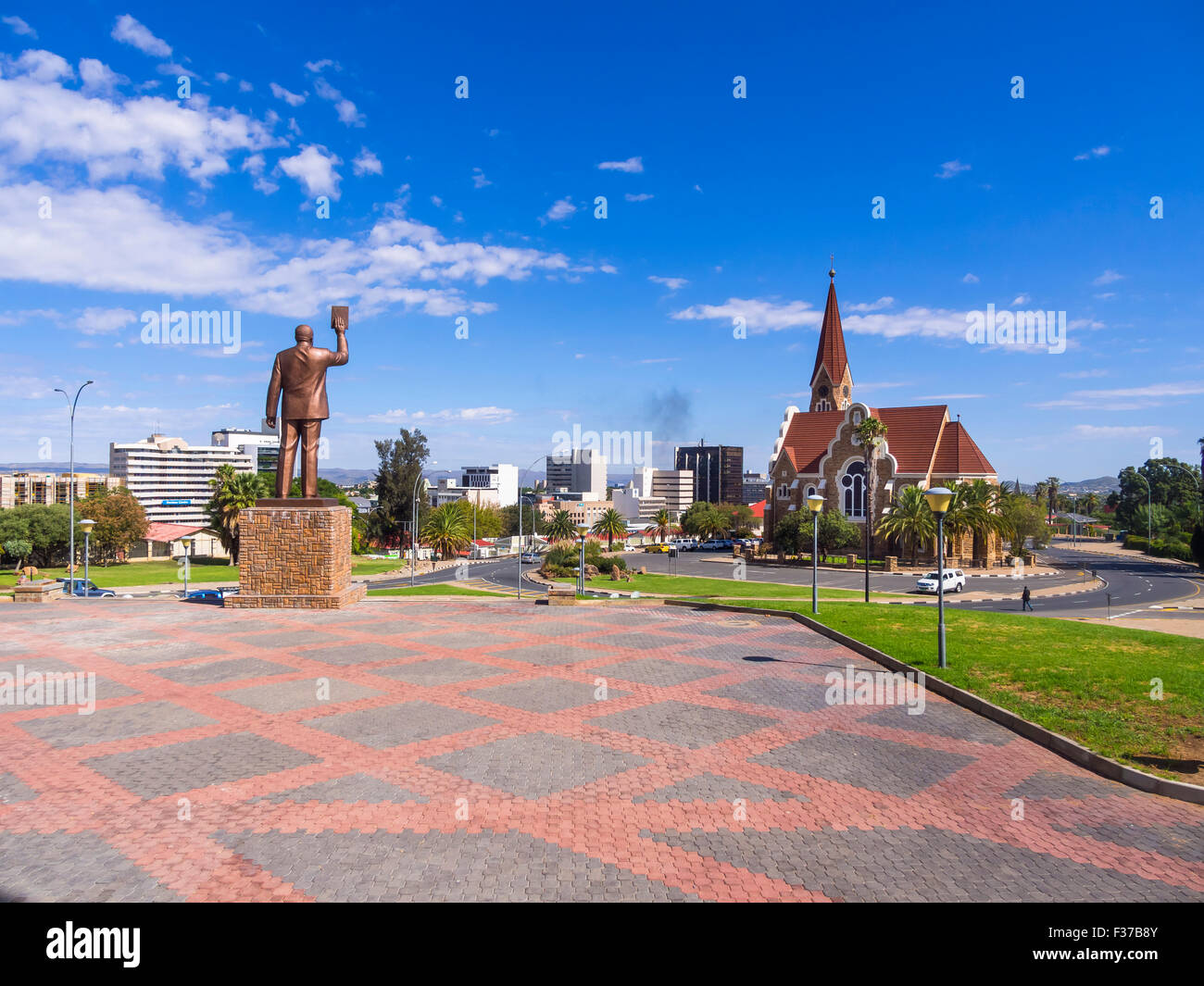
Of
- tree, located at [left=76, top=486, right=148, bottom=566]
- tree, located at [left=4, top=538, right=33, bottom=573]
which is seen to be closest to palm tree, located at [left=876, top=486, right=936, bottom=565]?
tree, located at [left=76, top=486, right=148, bottom=566]

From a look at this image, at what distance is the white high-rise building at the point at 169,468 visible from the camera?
171 metres

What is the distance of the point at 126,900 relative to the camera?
18.2ft

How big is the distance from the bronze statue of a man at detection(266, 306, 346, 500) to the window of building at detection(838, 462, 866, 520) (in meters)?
51.9

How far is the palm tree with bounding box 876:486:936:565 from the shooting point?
53.8 meters

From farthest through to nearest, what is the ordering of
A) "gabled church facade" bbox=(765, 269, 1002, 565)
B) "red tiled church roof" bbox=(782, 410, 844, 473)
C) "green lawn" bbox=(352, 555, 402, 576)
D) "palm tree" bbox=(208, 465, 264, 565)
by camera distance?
"red tiled church roof" bbox=(782, 410, 844, 473) → "gabled church facade" bbox=(765, 269, 1002, 565) → "green lawn" bbox=(352, 555, 402, 576) → "palm tree" bbox=(208, 465, 264, 565)

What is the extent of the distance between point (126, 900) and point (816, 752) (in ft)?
24.7

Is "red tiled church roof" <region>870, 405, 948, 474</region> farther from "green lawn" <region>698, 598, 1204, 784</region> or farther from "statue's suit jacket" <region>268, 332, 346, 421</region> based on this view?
"statue's suit jacket" <region>268, 332, 346, 421</region>

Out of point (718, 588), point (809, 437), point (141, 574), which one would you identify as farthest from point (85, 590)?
point (809, 437)

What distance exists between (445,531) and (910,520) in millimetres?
42795

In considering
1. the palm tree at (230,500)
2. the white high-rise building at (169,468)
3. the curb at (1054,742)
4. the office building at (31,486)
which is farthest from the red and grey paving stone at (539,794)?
the white high-rise building at (169,468)

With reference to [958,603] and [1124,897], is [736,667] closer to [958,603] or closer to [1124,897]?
[1124,897]

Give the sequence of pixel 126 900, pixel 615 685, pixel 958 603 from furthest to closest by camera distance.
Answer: pixel 958 603 → pixel 615 685 → pixel 126 900

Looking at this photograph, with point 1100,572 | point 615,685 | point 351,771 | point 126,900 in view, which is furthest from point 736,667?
point 1100,572

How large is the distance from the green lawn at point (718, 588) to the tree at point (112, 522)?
39605 mm
